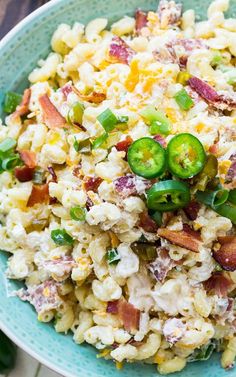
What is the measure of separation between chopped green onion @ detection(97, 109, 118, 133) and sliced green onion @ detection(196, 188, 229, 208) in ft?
1.15

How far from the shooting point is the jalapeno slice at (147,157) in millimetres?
2051

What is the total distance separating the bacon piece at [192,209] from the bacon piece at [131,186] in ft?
0.48

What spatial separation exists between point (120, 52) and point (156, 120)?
361 millimetres

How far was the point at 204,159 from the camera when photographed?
6.76 ft

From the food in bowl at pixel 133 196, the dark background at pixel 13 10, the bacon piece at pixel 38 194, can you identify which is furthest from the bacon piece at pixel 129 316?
the dark background at pixel 13 10

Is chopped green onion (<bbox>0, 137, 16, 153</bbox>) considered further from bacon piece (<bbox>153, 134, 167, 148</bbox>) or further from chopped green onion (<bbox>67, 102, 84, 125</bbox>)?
bacon piece (<bbox>153, 134, 167, 148</bbox>)

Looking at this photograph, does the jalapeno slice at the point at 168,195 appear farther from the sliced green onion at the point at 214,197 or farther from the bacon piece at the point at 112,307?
the bacon piece at the point at 112,307

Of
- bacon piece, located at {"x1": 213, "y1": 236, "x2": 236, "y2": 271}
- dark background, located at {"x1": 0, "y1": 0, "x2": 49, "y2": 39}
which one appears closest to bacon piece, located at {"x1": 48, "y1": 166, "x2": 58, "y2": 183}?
bacon piece, located at {"x1": 213, "y1": 236, "x2": 236, "y2": 271}

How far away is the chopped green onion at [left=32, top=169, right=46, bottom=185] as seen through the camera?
2.36 meters

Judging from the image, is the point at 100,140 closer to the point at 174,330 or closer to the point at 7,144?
the point at 7,144

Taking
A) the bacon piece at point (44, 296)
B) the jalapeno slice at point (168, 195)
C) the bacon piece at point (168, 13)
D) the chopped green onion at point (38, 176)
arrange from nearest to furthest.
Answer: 1. the jalapeno slice at point (168, 195)
2. the bacon piece at point (44, 296)
3. the chopped green onion at point (38, 176)
4. the bacon piece at point (168, 13)

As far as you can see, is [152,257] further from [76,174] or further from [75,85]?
[75,85]

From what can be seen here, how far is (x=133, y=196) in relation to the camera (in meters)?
2.12

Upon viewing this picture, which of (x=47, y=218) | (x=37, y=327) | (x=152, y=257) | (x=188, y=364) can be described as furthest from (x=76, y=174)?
(x=188, y=364)
